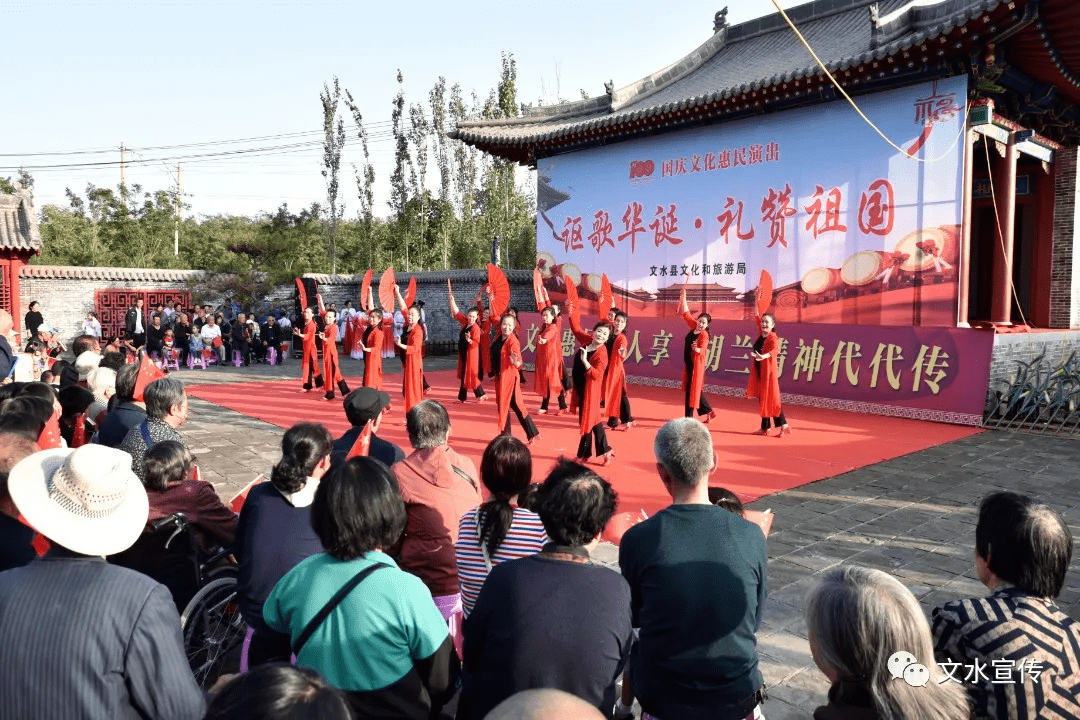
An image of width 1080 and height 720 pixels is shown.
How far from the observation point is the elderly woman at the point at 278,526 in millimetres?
2422

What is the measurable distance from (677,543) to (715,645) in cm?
27

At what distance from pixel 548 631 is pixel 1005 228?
11.7 m

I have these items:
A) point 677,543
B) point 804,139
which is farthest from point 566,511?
point 804,139

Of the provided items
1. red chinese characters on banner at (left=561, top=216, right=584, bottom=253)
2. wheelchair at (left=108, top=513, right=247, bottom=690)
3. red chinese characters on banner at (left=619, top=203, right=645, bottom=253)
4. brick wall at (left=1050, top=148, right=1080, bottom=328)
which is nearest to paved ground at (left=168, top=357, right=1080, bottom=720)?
wheelchair at (left=108, top=513, right=247, bottom=690)

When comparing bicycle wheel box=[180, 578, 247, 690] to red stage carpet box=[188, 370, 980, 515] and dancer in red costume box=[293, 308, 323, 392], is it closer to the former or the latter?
red stage carpet box=[188, 370, 980, 515]

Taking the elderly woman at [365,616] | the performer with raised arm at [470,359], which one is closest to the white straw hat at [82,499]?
the elderly woman at [365,616]

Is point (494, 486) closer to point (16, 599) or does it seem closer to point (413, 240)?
point (16, 599)

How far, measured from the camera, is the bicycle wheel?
2895 mm

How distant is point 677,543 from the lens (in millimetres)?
1958

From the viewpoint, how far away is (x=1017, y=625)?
1.68 meters

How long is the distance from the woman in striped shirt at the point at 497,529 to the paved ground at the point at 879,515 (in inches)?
49.5

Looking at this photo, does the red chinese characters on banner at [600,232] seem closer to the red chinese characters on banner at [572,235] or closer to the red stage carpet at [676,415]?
the red chinese characters on banner at [572,235]

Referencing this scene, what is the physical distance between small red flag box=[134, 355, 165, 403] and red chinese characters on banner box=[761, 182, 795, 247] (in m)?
9.38

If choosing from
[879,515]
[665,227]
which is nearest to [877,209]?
[665,227]
